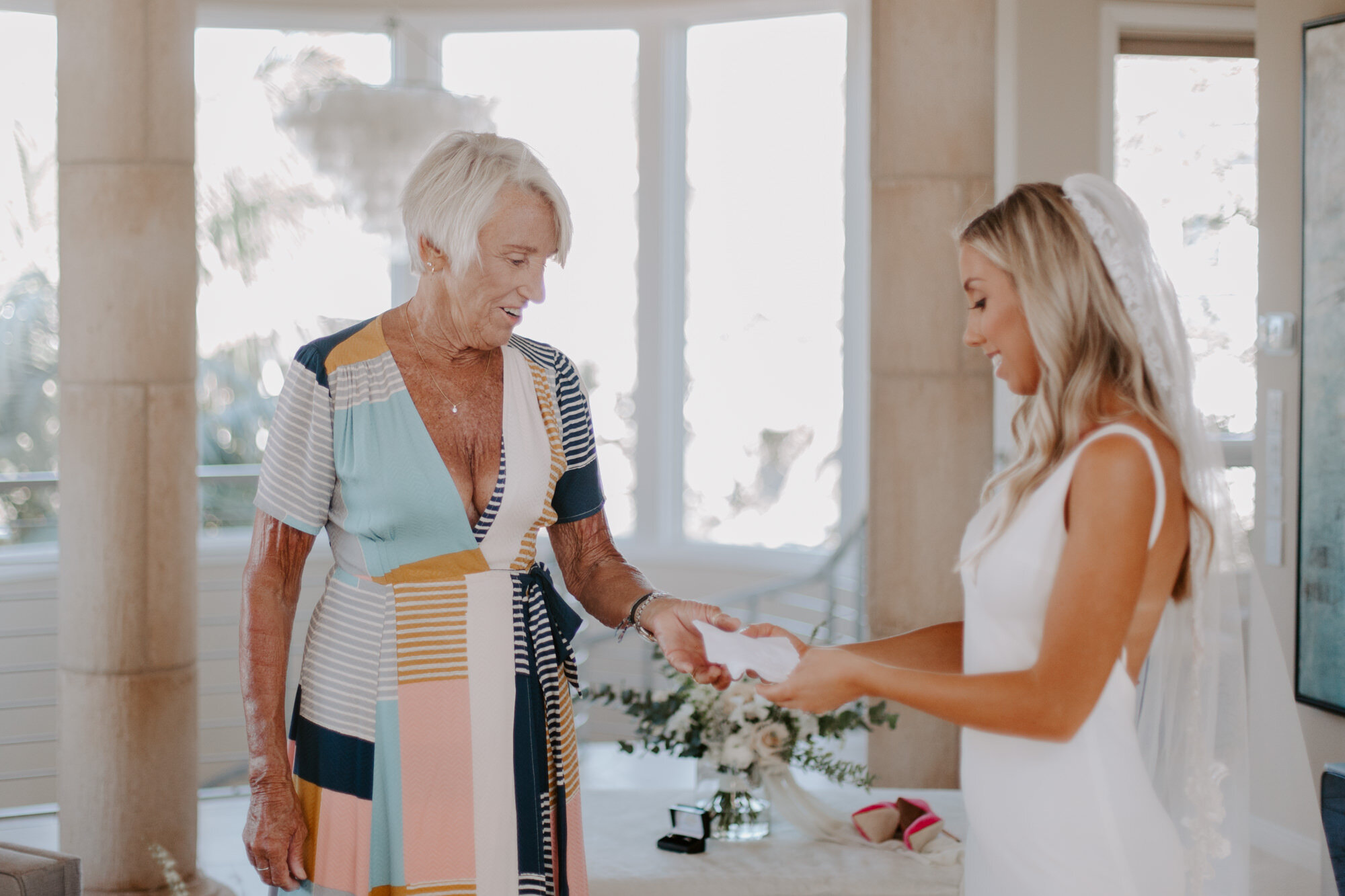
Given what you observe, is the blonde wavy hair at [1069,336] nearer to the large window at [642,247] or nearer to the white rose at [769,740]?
the white rose at [769,740]

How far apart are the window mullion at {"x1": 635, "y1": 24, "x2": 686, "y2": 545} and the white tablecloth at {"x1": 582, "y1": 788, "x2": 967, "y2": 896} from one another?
364 centimetres

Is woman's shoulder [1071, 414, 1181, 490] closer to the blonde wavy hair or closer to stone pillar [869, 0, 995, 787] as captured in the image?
the blonde wavy hair

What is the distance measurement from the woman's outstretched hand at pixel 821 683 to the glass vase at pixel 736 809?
1.53m

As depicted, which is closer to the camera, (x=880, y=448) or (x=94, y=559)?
(x=94, y=559)

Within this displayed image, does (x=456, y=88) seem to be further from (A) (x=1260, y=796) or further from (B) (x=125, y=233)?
(A) (x=1260, y=796)

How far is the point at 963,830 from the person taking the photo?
3.44 metres

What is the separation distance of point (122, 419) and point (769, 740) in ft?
6.21

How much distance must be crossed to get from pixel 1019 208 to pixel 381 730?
1.16m

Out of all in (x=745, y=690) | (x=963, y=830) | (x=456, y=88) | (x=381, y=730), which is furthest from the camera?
(x=456, y=88)

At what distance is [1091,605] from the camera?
59.0 inches

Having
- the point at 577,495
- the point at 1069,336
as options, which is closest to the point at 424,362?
the point at 577,495

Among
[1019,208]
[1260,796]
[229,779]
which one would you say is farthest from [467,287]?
[229,779]

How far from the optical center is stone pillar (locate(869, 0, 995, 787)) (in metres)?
3.62

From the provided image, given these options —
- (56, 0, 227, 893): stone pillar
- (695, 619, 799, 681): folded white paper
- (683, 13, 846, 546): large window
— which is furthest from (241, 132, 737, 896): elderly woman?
(683, 13, 846, 546): large window
